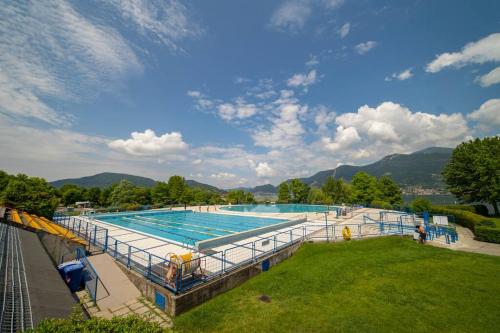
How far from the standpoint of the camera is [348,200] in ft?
136

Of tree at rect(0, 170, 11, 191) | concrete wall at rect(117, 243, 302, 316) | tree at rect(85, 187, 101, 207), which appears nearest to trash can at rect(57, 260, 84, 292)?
concrete wall at rect(117, 243, 302, 316)

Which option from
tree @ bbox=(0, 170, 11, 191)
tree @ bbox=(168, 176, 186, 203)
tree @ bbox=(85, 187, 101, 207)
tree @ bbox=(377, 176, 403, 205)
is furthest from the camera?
tree @ bbox=(168, 176, 186, 203)

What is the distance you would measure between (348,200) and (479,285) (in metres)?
37.5

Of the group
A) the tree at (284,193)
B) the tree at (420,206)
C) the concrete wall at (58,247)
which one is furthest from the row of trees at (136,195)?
the tree at (420,206)

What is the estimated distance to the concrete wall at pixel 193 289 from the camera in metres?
5.94

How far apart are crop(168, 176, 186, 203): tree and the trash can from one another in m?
37.1

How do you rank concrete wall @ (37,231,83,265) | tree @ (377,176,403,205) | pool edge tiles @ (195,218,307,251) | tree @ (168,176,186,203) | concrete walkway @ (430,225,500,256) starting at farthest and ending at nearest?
tree @ (168,176,186,203), tree @ (377,176,403,205), pool edge tiles @ (195,218,307,251), concrete walkway @ (430,225,500,256), concrete wall @ (37,231,83,265)

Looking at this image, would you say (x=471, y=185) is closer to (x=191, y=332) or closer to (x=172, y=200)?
(x=191, y=332)

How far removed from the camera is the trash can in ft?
22.8

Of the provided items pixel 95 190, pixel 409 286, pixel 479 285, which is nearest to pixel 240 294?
pixel 409 286

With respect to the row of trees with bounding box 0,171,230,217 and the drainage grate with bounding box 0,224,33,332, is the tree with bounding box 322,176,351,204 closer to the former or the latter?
the row of trees with bounding box 0,171,230,217

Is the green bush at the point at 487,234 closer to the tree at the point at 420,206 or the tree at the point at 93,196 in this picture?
the tree at the point at 420,206

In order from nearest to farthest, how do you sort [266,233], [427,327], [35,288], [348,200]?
[35,288]
[427,327]
[266,233]
[348,200]

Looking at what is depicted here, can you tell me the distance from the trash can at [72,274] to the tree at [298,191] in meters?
40.0
